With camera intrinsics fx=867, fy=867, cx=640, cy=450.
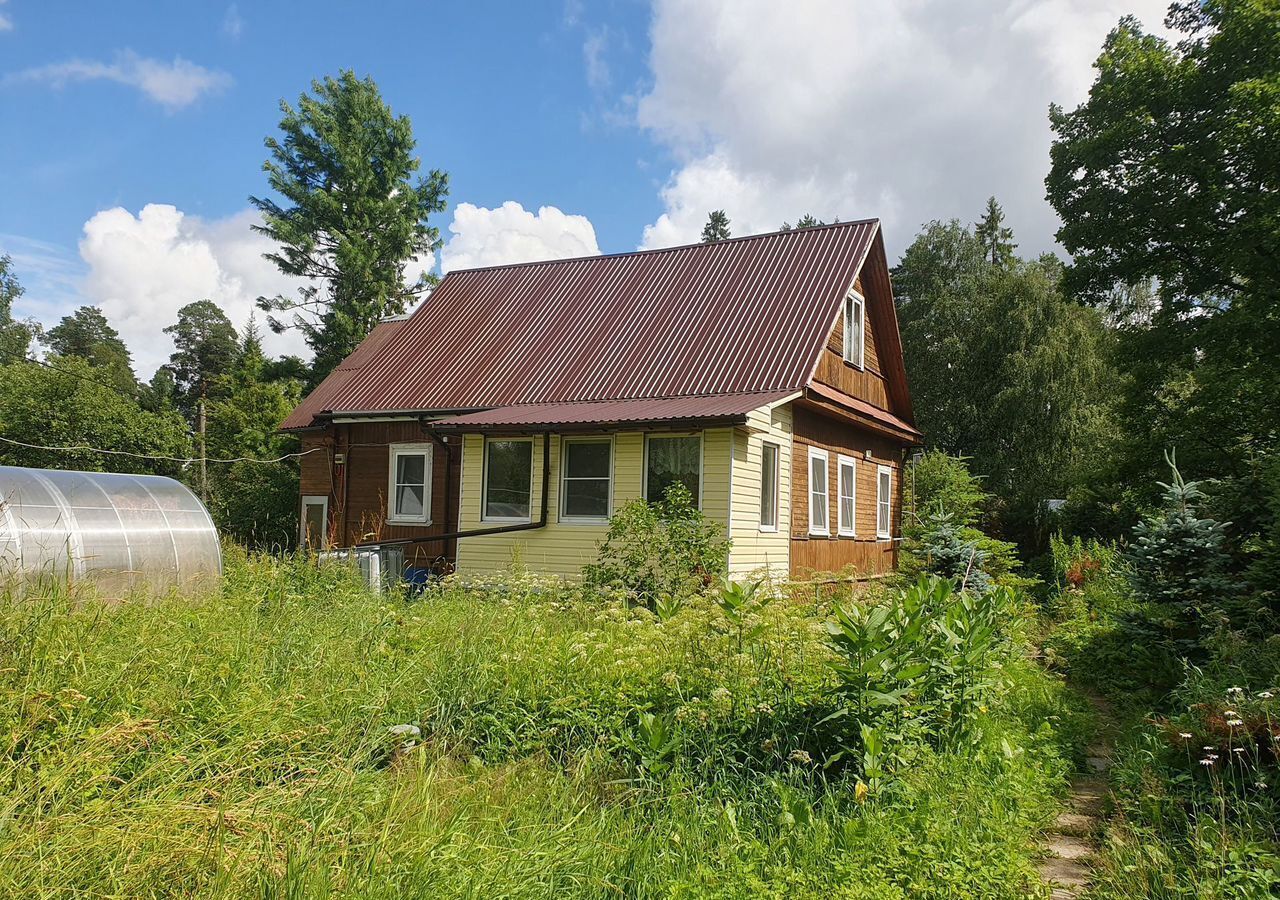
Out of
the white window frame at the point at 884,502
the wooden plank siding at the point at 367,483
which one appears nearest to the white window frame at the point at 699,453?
the wooden plank siding at the point at 367,483

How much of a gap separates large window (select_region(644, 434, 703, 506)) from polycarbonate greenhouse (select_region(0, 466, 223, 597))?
20.8 feet

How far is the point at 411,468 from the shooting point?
56.0ft

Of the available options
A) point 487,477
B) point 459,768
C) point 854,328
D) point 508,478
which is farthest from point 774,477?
point 459,768

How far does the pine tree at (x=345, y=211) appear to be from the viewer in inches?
1264

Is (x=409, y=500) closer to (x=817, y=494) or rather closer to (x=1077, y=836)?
(x=817, y=494)

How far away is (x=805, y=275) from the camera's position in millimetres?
16844

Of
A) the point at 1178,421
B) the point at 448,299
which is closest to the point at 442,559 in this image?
the point at 448,299

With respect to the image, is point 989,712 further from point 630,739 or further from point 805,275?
point 805,275

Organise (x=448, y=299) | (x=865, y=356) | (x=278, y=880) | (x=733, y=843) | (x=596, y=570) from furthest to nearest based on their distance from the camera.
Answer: (x=448, y=299) < (x=865, y=356) < (x=596, y=570) < (x=733, y=843) < (x=278, y=880)

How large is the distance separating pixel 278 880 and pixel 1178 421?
18.9m

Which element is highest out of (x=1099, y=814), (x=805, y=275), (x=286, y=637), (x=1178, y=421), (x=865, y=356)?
(x=805, y=275)

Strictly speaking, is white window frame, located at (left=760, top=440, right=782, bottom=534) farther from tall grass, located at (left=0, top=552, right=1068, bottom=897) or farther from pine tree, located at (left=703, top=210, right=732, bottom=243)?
pine tree, located at (left=703, top=210, right=732, bottom=243)

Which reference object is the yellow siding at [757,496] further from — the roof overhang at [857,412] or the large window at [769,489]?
the roof overhang at [857,412]

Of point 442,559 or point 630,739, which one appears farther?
point 442,559
